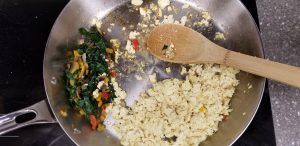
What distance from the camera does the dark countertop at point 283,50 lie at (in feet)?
3.38

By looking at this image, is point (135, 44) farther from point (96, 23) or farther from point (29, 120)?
point (29, 120)

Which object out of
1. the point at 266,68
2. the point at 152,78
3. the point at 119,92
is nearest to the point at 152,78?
the point at 152,78

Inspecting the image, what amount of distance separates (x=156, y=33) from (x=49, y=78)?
0.33 meters

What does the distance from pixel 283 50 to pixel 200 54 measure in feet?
0.86

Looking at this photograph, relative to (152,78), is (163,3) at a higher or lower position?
higher

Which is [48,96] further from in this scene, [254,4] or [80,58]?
[254,4]

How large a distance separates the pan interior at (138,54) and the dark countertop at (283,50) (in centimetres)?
9

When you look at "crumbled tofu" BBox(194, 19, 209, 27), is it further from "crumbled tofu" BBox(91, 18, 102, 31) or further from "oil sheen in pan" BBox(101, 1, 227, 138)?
"crumbled tofu" BBox(91, 18, 102, 31)

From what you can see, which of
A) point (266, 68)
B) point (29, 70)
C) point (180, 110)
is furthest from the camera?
point (29, 70)

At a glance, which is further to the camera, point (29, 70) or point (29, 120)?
point (29, 70)

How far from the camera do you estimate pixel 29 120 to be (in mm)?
967

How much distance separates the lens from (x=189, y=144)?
1.00 m

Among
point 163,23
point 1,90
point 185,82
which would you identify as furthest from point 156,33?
point 1,90

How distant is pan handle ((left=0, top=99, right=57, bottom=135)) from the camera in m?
0.95
